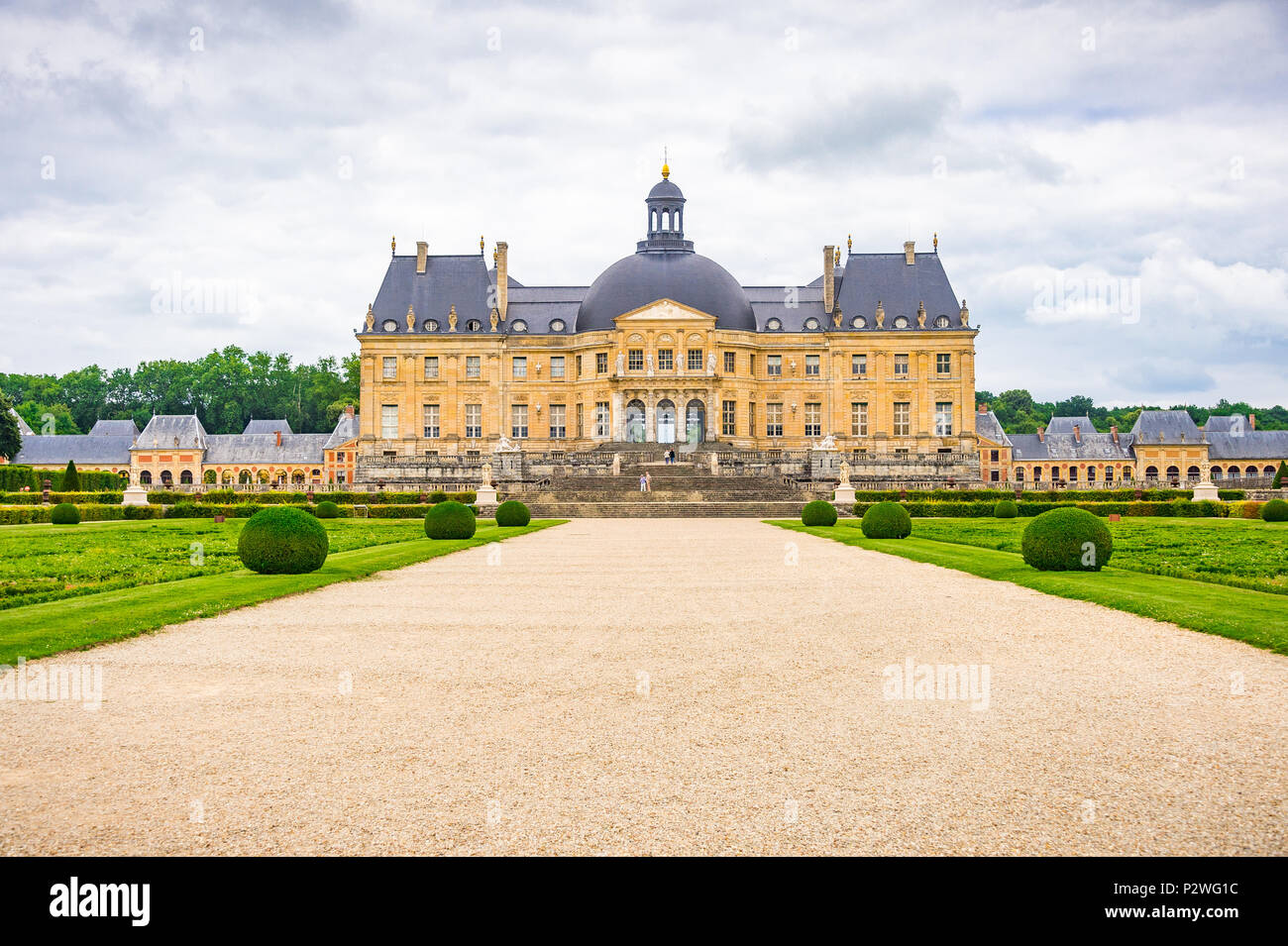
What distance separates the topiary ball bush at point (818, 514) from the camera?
35469 millimetres

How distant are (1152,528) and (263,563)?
25.3 m

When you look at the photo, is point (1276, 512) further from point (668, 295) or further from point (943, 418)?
point (668, 295)

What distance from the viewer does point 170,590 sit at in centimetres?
1609

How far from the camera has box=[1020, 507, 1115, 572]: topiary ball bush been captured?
18406 millimetres

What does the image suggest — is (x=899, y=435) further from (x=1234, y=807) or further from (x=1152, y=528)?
(x=1234, y=807)

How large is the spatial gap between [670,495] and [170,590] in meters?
32.1

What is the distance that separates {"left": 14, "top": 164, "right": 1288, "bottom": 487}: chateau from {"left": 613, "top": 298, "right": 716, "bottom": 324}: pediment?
87mm

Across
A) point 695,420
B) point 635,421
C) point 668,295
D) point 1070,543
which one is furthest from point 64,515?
point 668,295

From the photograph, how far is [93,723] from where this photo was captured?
8070mm

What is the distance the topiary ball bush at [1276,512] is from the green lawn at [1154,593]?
15.1 meters

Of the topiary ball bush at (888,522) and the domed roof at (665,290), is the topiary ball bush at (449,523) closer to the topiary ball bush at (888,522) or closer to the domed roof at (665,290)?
the topiary ball bush at (888,522)

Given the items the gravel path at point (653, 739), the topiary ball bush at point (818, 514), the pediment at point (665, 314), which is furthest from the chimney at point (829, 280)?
the gravel path at point (653, 739)

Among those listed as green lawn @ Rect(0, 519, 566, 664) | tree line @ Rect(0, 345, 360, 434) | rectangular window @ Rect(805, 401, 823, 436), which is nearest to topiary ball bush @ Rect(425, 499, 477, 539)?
green lawn @ Rect(0, 519, 566, 664)
